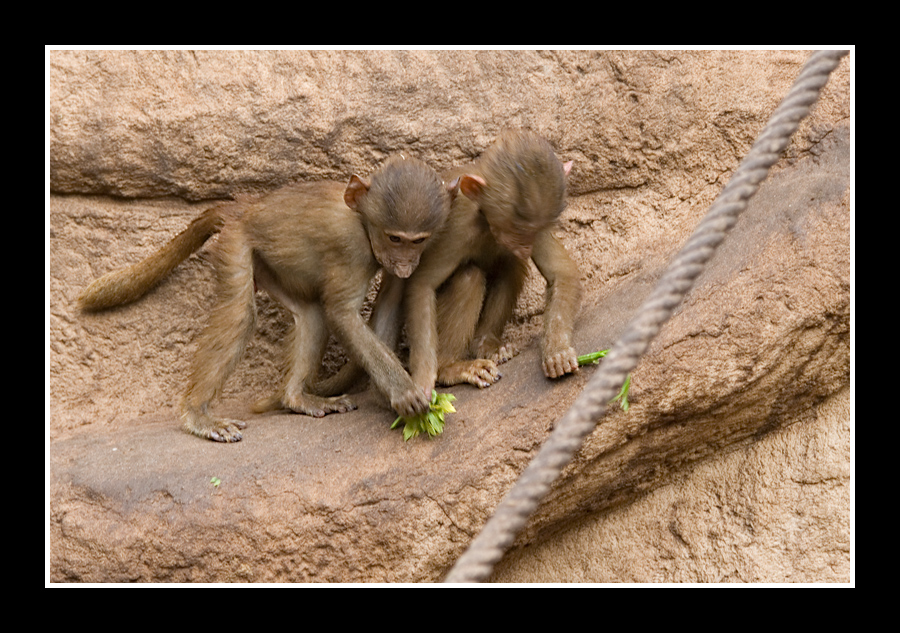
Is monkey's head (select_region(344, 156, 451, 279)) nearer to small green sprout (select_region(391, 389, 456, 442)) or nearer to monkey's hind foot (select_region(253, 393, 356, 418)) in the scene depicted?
small green sprout (select_region(391, 389, 456, 442))

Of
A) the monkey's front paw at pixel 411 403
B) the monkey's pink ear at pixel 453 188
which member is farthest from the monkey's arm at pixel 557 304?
the monkey's front paw at pixel 411 403

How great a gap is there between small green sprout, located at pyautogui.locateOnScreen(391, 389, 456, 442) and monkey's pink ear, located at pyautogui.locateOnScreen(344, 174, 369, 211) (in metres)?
1.64

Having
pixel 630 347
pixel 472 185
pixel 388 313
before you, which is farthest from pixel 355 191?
pixel 630 347

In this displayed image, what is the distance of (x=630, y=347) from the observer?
4367mm

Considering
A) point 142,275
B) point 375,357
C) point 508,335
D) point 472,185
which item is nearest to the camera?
point 375,357

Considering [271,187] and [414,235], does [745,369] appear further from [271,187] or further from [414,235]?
[271,187]

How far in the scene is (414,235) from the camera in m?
6.61

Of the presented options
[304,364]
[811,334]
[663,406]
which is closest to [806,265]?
[811,334]

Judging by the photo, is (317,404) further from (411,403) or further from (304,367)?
(411,403)

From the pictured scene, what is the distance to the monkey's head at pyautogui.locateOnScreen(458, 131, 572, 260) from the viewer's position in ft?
21.9

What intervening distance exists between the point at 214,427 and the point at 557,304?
2.87m

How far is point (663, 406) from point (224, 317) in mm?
3491

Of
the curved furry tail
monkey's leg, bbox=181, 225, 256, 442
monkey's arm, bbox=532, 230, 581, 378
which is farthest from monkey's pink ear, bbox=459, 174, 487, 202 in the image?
the curved furry tail

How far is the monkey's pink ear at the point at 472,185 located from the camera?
687cm
